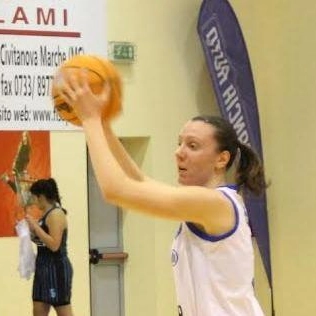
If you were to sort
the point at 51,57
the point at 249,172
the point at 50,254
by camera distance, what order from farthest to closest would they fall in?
the point at 51,57
the point at 50,254
the point at 249,172

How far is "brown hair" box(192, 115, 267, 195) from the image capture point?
7.73ft

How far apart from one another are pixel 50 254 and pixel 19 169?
656 mm

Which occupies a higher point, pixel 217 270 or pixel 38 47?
pixel 38 47

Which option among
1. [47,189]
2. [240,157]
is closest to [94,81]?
[240,157]

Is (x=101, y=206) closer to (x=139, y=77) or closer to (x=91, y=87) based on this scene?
(x=139, y=77)

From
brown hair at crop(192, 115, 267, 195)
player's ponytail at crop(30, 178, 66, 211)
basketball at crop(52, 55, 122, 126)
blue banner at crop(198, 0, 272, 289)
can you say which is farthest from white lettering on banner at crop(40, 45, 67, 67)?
brown hair at crop(192, 115, 267, 195)

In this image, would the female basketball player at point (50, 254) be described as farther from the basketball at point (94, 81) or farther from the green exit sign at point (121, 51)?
the basketball at point (94, 81)

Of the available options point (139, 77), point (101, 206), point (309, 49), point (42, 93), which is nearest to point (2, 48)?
point (42, 93)

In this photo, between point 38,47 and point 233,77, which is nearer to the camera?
point 38,47

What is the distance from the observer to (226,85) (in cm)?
609

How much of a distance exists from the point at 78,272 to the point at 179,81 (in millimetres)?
1722

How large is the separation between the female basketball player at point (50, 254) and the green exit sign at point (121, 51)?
1076mm

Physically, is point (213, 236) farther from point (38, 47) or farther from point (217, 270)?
point (38, 47)

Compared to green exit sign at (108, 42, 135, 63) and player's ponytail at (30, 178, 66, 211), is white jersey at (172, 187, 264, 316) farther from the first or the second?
→ green exit sign at (108, 42, 135, 63)
